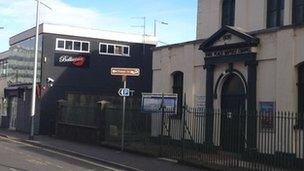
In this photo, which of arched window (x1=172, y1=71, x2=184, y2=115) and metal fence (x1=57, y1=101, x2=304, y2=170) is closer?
metal fence (x1=57, y1=101, x2=304, y2=170)

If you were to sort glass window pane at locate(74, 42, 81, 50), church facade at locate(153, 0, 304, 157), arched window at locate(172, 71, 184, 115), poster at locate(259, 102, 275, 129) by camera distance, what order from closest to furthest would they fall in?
church facade at locate(153, 0, 304, 157)
poster at locate(259, 102, 275, 129)
arched window at locate(172, 71, 184, 115)
glass window pane at locate(74, 42, 81, 50)

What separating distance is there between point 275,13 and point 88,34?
739 inches

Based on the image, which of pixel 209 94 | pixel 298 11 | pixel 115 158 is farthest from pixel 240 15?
pixel 115 158

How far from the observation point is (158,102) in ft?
80.0

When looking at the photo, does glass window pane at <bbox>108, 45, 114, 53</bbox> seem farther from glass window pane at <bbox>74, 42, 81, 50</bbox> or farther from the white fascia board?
glass window pane at <bbox>74, 42, 81, 50</bbox>

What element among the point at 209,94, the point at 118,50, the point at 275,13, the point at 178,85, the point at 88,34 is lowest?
the point at 209,94

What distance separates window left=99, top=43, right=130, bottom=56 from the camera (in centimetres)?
4025

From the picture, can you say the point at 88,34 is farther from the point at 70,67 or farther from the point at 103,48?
the point at 70,67

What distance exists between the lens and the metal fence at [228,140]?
18.6m

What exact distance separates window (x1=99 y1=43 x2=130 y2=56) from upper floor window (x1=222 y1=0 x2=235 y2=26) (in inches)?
608

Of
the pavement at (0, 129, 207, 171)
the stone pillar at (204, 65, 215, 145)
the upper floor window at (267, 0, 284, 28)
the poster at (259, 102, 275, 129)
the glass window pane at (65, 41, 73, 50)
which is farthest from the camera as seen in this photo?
the glass window pane at (65, 41, 73, 50)

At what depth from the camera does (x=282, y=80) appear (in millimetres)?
20609

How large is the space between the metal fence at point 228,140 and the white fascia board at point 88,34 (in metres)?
10.9

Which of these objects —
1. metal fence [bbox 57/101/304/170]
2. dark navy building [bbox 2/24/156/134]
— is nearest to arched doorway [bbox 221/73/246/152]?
metal fence [bbox 57/101/304/170]
